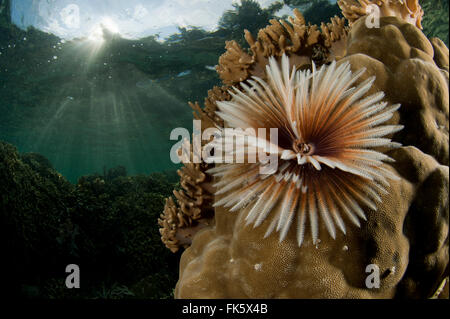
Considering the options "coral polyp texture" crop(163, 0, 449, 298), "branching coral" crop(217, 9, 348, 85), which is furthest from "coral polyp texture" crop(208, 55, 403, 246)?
"branching coral" crop(217, 9, 348, 85)

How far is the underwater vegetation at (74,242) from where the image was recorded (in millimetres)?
5281

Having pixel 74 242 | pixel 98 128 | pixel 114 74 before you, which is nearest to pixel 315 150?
pixel 74 242

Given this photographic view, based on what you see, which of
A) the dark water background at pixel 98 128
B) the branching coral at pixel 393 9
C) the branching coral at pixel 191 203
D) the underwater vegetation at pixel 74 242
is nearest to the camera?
the branching coral at pixel 393 9

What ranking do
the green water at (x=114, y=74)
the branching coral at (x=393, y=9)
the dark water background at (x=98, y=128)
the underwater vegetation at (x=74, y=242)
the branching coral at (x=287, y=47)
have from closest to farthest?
the branching coral at (x=393, y=9) → the branching coral at (x=287, y=47) → the underwater vegetation at (x=74, y=242) → the dark water background at (x=98, y=128) → the green water at (x=114, y=74)

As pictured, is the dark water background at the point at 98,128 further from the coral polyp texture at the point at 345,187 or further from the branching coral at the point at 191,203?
the coral polyp texture at the point at 345,187

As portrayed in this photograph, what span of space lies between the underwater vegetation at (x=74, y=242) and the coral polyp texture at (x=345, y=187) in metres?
3.71

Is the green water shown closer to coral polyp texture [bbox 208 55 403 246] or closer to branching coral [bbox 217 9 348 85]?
branching coral [bbox 217 9 348 85]

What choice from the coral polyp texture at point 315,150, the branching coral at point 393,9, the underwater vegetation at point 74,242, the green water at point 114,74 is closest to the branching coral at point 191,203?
the coral polyp texture at point 315,150

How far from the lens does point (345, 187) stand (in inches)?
77.4

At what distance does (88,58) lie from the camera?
14.4 meters

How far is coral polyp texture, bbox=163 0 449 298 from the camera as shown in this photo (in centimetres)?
193

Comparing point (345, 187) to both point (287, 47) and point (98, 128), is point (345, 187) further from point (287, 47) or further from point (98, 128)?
point (98, 128)

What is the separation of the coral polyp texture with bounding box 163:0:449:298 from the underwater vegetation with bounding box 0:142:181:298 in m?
3.71

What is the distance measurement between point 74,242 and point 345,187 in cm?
588
